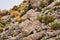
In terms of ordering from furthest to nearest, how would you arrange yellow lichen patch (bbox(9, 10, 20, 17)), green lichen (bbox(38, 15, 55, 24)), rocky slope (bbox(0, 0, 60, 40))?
yellow lichen patch (bbox(9, 10, 20, 17)), green lichen (bbox(38, 15, 55, 24)), rocky slope (bbox(0, 0, 60, 40))

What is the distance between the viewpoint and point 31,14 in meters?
32.1

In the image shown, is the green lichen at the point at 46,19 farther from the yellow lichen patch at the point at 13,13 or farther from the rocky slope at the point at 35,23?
the yellow lichen patch at the point at 13,13

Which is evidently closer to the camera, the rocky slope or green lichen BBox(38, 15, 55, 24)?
the rocky slope

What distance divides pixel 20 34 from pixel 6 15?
39.6 ft

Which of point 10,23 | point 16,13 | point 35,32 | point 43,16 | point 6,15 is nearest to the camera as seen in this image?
point 35,32

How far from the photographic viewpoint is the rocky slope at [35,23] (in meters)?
26.4

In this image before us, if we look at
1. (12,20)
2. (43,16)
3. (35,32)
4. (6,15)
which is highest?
(6,15)

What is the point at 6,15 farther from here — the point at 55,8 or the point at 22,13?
the point at 55,8

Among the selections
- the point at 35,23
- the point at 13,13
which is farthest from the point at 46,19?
the point at 13,13

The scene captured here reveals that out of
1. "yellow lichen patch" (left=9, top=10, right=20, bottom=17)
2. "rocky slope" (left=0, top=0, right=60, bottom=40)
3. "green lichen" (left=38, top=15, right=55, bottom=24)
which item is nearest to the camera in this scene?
"rocky slope" (left=0, top=0, right=60, bottom=40)

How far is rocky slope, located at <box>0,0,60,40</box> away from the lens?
86.6 feet

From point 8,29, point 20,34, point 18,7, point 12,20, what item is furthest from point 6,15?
point 20,34

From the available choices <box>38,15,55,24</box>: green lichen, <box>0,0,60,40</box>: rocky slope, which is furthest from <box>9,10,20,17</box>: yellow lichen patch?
<box>38,15,55,24</box>: green lichen

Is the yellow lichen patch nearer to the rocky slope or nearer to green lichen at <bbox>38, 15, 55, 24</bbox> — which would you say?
the rocky slope
